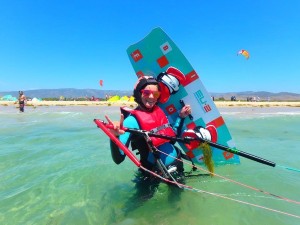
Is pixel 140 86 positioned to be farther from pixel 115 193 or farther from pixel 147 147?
pixel 115 193

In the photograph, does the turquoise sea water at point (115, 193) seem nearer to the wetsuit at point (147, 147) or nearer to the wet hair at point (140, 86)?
the wetsuit at point (147, 147)

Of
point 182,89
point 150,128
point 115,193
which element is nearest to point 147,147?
point 150,128

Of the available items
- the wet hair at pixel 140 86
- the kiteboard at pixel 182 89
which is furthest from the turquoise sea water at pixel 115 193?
the wet hair at pixel 140 86

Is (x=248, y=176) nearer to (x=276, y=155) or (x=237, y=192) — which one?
(x=237, y=192)

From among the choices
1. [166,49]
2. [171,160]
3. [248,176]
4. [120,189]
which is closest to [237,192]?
[248,176]

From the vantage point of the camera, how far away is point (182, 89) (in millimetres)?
4570

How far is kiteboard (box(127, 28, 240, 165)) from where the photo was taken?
4.55 meters

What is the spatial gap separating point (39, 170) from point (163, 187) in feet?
9.05

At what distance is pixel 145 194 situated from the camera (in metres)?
3.83

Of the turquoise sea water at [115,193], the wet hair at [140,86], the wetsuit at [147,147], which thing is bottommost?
the turquoise sea water at [115,193]

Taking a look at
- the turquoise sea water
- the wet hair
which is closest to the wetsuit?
the wet hair

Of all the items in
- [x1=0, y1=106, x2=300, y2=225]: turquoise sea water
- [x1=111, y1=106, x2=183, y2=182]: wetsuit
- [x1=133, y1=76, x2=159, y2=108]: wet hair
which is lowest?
[x1=0, y1=106, x2=300, y2=225]: turquoise sea water

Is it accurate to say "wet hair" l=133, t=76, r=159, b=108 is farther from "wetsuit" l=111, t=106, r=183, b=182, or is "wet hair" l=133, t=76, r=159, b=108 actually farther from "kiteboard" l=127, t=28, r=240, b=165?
"kiteboard" l=127, t=28, r=240, b=165

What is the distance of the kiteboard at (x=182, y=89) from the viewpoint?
179 inches
